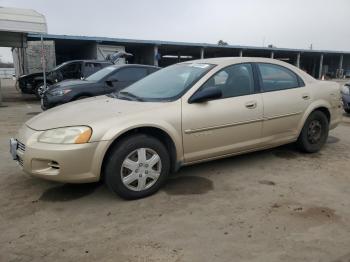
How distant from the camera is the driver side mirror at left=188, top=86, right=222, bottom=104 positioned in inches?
163

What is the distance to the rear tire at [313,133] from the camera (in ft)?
17.5

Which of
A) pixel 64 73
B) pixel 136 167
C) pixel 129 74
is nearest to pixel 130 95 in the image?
pixel 136 167

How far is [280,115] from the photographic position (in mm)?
4895

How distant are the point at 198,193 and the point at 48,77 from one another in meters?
11.9

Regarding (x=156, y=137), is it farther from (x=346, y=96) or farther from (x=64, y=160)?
(x=346, y=96)

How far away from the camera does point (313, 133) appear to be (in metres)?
5.46

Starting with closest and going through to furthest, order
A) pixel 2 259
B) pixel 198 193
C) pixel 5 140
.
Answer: pixel 2 259 < pixel 198 193 < pixel 5 140

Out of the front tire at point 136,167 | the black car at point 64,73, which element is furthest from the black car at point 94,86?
the front tire at point 136,167

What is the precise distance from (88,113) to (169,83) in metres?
1.18

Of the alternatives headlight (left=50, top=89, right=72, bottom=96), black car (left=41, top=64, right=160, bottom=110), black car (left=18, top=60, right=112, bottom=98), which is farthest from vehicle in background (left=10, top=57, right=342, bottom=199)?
black car (left=18, top=60, right=112, bottom=98)

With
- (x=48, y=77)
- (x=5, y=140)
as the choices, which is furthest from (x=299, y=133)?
(x=48, y=77)

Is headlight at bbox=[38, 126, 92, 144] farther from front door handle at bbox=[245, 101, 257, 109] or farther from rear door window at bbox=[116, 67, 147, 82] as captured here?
rear door window at bbox=[116, 67, 147, 82]

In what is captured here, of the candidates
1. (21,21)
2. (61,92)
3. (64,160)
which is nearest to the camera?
(64,160)

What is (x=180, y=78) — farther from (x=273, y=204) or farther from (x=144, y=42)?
(x=144, y=42)
